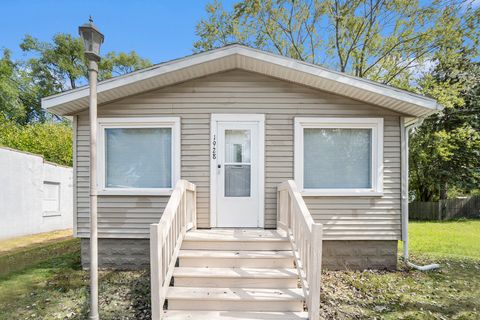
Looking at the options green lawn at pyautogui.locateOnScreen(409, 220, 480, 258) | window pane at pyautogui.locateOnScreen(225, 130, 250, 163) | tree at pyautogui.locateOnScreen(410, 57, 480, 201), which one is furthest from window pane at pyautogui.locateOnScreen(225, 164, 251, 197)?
tree at pyautogui.locateOnScreen(410, 57, 480, 201)

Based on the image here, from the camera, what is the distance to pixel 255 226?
197 inches

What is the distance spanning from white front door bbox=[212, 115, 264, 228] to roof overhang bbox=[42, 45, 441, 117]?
3.15 ft

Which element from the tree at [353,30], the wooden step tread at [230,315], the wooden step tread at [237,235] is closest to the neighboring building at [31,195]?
the wooden step tread at [237,235]

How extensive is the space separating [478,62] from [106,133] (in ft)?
56.2

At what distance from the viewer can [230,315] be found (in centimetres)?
319

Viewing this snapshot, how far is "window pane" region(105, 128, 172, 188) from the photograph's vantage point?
5.01 m

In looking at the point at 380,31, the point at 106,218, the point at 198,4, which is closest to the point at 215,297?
the point at 106,218

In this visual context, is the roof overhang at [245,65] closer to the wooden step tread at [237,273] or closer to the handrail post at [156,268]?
the handrail post at [156,268]

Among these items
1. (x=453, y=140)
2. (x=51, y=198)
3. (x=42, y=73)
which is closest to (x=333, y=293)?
(x=51, y=198)

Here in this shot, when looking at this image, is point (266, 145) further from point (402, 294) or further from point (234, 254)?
point (402, 294)

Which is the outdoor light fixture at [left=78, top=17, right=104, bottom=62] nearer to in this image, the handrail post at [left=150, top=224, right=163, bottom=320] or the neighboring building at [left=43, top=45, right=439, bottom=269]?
the neighboring building at [left=43, top=45, right=439, bottom=269]

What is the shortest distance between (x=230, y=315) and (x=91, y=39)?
3.31 meters

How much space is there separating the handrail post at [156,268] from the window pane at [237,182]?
221cm

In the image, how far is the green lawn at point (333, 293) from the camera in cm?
350
